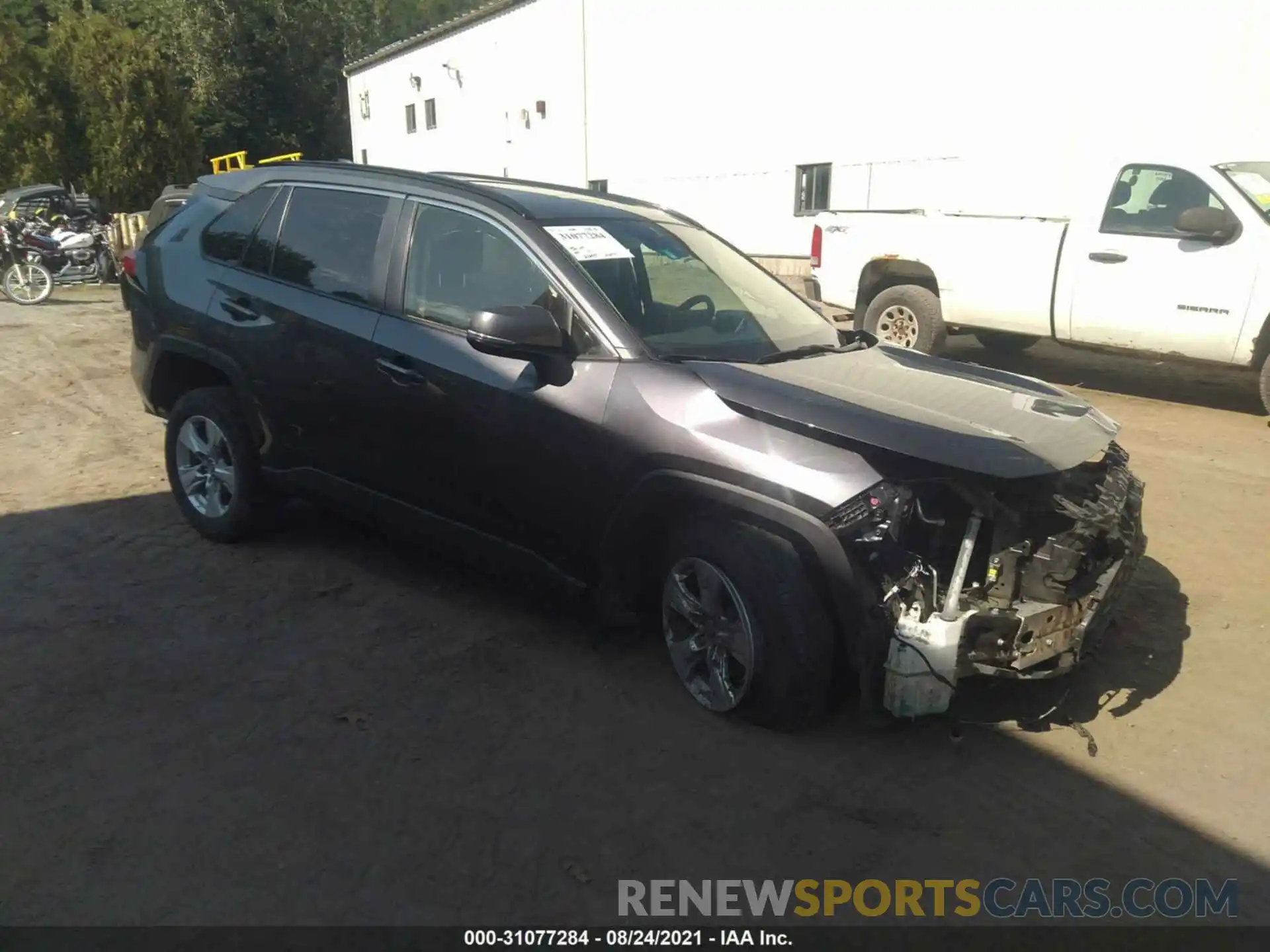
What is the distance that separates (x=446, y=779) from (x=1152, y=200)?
773 centimetres

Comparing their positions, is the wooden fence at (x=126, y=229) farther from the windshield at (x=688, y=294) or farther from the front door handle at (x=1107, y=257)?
the windshield at (x=688, y=294)

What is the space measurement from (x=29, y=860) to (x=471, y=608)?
1.97 m

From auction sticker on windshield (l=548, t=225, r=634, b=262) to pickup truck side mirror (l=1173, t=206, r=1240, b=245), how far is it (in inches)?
223

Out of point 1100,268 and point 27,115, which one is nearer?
point 1100,268

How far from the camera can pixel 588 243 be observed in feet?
13.4

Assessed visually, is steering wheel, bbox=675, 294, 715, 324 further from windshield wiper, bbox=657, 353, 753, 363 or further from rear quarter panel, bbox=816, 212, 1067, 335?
rear quarter panel, bbox=816, 212, 1067, 335

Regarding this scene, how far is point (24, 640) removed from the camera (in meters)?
4.15

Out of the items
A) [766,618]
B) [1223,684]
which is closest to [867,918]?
[766,618]

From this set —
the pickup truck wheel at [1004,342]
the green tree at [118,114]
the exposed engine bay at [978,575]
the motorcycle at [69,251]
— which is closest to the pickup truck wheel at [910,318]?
the pickup truck wheel at [1004,342]

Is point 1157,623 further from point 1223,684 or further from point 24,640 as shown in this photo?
point 24,640

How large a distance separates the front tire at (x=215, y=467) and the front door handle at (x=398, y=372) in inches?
42.1

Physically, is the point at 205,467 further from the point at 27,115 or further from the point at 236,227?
the point at 27,115

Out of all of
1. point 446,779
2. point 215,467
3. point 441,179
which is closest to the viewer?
point 446,779
